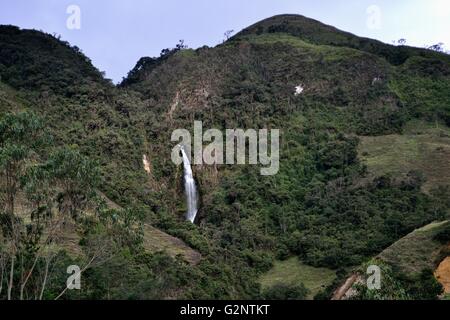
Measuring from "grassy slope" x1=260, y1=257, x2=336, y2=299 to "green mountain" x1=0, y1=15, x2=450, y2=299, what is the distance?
0.25 meters

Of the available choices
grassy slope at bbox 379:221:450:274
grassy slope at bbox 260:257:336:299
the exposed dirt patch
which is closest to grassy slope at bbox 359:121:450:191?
grassy slope at bbox 260:257:336:299

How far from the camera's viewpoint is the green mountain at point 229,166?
33750 mm

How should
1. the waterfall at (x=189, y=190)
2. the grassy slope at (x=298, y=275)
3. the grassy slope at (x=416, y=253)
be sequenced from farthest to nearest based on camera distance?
the waterfall at (x=189, y=190), the grassy slope at (x=298, y=275), the grassy slope at (x=416, y=253)

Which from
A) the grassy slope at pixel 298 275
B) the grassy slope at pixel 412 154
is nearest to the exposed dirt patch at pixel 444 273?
the grassy slope at pixel 298 275

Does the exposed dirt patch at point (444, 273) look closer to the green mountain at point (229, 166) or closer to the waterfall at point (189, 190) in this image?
the green mountain at point (229, 166)

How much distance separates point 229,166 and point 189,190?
5.83 metres

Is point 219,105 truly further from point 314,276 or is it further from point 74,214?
point 74,214

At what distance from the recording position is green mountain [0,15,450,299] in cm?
3375

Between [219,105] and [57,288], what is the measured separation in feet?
192

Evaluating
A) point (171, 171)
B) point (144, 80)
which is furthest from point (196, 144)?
point (144, 80)

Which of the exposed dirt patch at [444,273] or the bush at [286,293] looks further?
the bush at [286,293]

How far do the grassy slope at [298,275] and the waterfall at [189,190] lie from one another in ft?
51.6

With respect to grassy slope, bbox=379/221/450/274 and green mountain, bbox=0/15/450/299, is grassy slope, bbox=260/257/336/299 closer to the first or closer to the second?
green mountain, bbox=0/15/450/299

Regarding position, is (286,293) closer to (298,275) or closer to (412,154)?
(298,275)
